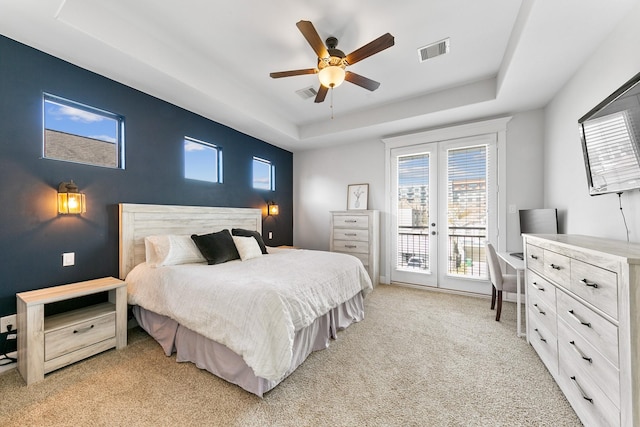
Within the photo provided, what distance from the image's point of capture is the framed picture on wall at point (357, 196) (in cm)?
483

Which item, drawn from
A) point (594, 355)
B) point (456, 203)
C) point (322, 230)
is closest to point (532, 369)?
point (594, 355)

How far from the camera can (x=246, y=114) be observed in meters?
3.57

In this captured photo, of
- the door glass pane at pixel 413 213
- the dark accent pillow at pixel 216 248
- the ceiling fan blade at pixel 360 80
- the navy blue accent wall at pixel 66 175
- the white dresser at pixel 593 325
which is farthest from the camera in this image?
the door glass pane at pixel 413 213

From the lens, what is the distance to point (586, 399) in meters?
1.42

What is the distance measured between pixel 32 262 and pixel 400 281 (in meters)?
4.67

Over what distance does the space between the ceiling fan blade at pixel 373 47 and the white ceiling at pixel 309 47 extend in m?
0.36

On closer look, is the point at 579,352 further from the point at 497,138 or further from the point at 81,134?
the point at 81,134

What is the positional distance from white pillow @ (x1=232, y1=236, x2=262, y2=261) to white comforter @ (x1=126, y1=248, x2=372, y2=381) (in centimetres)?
23

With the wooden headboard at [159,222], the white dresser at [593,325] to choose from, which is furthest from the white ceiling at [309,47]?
the white dresser at [593,325]

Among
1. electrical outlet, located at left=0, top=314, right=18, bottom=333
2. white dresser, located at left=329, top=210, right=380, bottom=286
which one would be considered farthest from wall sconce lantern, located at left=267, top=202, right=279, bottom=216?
electrical outlet, located at left=0, top=314, right=18, bottom=333

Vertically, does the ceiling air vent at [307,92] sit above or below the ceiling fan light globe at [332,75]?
above

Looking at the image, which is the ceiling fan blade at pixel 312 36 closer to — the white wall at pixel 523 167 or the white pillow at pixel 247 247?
the white pillow at pixel 247 247

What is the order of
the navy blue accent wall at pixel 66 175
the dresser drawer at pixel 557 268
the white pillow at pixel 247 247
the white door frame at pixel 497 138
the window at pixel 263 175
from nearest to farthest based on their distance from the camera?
1. the dresser drawer at pixel 557 268
2. the navy blue accent wall at pixel 66 175
3. the white pillow at pixel 247 247
4. the white door frame at pixel 497 138
5. the window at pixel 263 175

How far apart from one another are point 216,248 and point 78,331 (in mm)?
1321
